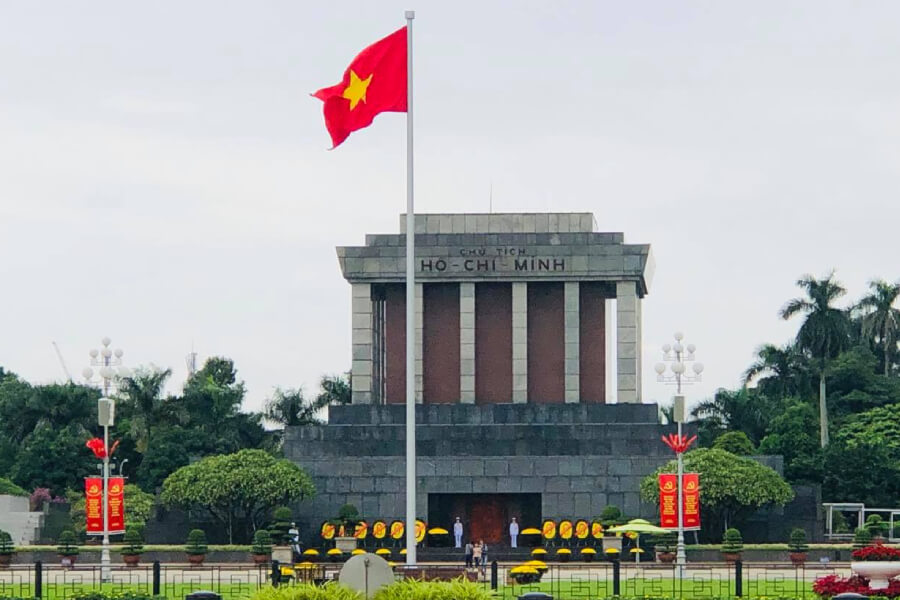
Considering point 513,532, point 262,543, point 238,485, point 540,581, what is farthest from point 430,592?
point 238,485

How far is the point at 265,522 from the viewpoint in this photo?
68625 millimetres

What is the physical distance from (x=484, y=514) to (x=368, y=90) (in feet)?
98.6

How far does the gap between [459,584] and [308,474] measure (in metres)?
37.6

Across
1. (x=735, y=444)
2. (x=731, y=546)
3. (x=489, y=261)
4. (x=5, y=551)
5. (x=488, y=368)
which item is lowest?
(x=5, y=551)

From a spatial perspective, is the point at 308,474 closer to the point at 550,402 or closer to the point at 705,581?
the point at 550,402

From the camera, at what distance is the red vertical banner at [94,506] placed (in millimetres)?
57656

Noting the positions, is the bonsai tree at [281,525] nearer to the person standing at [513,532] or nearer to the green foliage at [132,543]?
the green foliage at [132,543]

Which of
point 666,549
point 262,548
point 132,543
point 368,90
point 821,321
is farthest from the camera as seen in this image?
point 821,321

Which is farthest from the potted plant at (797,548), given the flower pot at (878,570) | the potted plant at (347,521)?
the flower pot at (878,570)

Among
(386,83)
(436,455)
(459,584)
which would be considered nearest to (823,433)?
(436,455)

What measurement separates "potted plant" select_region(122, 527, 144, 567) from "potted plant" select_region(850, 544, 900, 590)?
26.4 metres

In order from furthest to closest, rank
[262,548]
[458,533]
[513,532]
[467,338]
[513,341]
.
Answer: [467,338], [513,341], [458,533], [513,532], [262,548]

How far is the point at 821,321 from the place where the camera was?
3757 inches

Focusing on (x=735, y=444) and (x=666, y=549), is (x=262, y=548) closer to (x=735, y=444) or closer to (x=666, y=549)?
(x=666, y=549)
